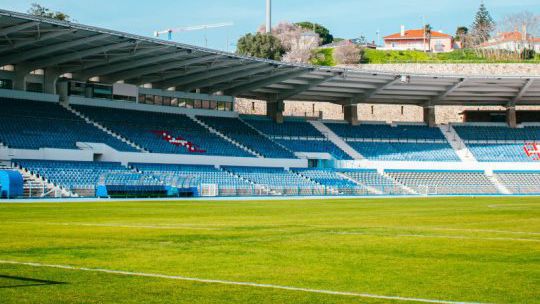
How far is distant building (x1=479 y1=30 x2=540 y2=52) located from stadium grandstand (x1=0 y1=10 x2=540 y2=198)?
44.7 metres

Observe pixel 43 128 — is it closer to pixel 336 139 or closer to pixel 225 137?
pixel 225 137

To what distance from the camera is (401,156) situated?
69.5 metres

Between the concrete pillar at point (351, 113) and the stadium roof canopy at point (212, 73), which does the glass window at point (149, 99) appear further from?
the concrete pillar at point (351, 113)

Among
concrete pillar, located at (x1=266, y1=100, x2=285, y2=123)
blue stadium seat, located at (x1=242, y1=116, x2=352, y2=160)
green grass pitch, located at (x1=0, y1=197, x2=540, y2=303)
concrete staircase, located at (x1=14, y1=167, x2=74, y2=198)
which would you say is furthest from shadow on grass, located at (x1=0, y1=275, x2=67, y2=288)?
concrete pillar, located at (x1=266, y1=100, x2=285, y2=123)

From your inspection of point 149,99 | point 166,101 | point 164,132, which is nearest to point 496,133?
point 166,101

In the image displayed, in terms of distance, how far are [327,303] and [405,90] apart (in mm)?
63681

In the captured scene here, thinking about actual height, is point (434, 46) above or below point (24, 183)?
above

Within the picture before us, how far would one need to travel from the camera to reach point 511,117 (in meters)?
75.4

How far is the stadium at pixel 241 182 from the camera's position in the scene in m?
9.61

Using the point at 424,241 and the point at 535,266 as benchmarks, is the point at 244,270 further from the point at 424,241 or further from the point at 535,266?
the point at 424,241

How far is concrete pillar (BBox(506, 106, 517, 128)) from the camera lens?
75.1m

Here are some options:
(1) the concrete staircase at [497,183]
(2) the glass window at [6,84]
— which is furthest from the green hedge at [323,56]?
(2) the glass window at [6,84]

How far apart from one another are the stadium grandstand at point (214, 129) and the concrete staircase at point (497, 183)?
0.52 ft

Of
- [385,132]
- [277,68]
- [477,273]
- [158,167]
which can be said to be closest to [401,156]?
[385,132]
